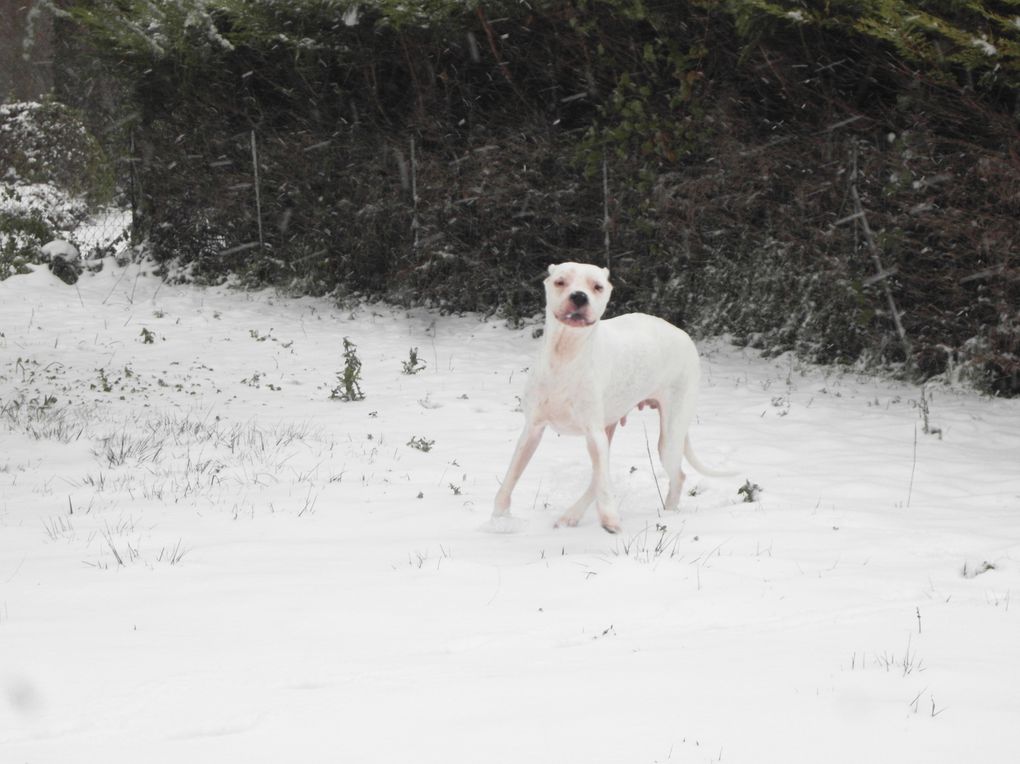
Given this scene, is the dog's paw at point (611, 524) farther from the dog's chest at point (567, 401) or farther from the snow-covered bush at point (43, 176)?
the snow-covered bush at point (43, 176)

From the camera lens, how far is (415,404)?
838cm

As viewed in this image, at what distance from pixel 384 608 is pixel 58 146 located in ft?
51.2

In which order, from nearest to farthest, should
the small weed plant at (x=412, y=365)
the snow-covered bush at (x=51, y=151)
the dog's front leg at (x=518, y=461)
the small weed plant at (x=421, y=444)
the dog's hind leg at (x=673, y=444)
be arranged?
the dog's front leg at (x=518, y=461), the dog's hind leg at (x=673, y=444), the small weed plant at (x=421, y=444), the small weed plant at (x=412, y=365), the snow-covered bush at (x=51, y=151)

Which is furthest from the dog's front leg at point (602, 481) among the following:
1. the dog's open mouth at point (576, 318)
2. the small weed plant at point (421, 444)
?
the small weed plant at point (421, 444)

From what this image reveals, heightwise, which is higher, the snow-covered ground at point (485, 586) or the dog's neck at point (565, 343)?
the dog's neck at point (565, 343)

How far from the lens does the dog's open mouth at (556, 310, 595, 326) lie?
14.8ft

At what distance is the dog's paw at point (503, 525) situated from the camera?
16.4 ft

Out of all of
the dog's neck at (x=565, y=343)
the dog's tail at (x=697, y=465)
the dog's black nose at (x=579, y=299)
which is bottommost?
the dog's tail at (x=697, y=465)

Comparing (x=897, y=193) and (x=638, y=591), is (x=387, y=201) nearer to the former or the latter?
(x=897, y=193)

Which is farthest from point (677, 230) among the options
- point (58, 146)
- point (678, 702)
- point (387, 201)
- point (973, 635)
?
point (58, 146)

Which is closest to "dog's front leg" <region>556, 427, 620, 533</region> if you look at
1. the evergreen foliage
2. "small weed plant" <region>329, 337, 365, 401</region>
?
"small weed plant" <region>329, 337, 365, 401</region>

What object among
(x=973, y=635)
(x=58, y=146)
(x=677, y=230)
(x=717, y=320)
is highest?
(x=58, y=146)

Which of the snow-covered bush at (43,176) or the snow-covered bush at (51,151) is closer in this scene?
the snow-covered bush at (43,176)

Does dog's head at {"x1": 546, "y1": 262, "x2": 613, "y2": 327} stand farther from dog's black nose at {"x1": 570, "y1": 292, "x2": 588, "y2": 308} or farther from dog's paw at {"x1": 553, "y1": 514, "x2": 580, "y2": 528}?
dog's paw at {"x1": 553, "y1": 514, "x2": 580, "y2": 528}
